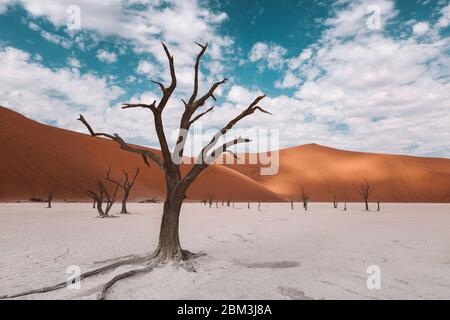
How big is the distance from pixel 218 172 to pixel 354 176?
123 feet

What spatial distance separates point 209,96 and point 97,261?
4721 millimetres

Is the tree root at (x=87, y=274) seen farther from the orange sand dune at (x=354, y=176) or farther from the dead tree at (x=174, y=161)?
the orange sand dune at (x=354, y=176)

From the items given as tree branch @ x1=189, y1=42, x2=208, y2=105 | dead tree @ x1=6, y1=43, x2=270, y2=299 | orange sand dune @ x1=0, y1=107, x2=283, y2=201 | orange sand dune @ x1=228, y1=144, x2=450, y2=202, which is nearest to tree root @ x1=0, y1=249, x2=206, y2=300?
dead tree @ x1=6, y1=43, x2=270, y2=299

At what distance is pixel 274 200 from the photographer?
75.6 m

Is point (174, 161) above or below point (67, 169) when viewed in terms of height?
below

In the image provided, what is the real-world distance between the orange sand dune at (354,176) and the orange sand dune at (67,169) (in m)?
14.5

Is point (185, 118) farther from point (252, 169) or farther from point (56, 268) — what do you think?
point (252, 169)

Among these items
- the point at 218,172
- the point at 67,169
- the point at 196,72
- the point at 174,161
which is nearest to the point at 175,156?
the point at 174,161

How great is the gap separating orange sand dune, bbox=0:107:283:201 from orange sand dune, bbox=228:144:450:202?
47.6 feet

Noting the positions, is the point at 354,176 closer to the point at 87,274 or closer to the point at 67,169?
the point at 67,169

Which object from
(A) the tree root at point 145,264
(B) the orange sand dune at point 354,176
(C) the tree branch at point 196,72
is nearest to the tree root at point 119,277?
(A) the tree root at point 145,264

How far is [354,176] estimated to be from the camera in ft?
303

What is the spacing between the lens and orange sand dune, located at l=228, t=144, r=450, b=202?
272 ft
